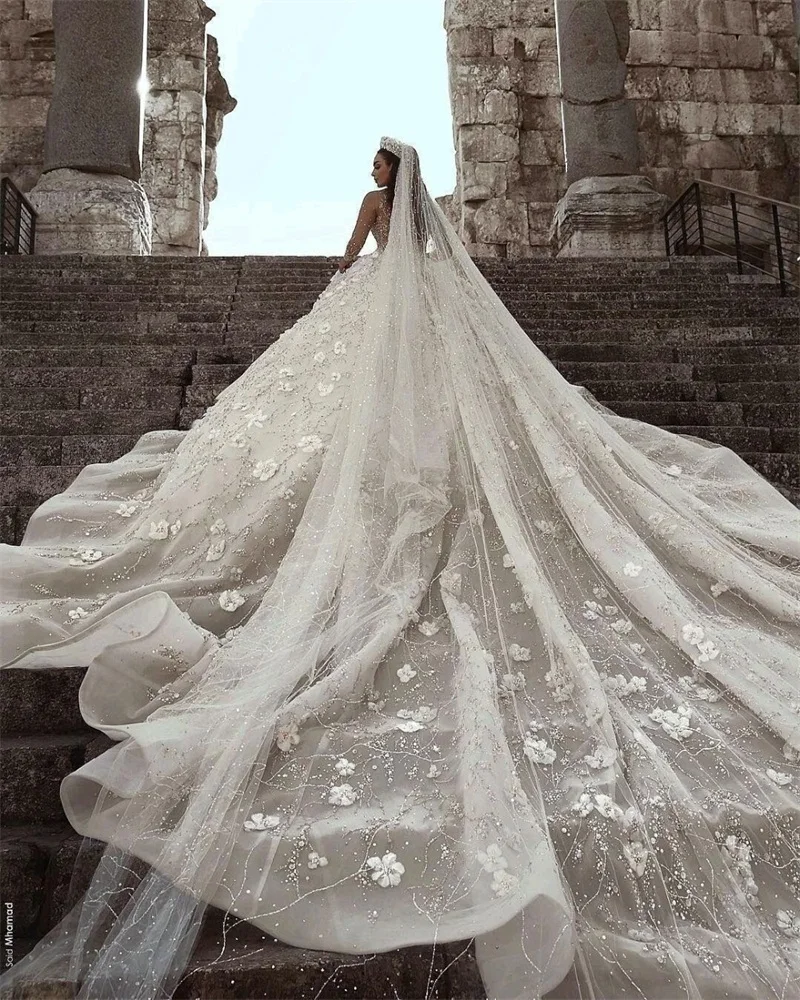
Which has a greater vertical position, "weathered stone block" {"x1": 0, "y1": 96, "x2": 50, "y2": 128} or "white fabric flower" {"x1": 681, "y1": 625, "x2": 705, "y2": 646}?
"weathered stone block" {"x1": 0, "y1": 96, "x2": 50, "y2": 128}

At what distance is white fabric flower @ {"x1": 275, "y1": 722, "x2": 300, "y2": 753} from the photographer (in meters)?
1.71

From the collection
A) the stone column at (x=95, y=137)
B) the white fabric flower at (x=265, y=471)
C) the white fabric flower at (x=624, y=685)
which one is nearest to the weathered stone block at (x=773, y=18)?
the stone column at (x=95, y=137)

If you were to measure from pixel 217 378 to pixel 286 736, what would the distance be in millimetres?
3089

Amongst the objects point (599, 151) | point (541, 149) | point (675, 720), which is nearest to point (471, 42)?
point (541, 149)

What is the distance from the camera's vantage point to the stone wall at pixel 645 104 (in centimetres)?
1123

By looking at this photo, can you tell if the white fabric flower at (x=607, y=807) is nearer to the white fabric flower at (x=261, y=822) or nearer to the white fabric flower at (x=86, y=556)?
the white fabric flower at (x=261, y=822)

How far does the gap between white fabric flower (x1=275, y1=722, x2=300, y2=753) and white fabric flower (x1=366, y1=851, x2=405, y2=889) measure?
1.08 ft

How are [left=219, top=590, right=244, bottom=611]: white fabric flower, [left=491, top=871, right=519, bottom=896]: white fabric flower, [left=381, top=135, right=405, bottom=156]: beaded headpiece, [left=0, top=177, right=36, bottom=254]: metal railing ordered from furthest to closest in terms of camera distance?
[left=0, top=177, right=36, bottom=254]: metal railing, [left=381, top=135, right=405, bottom=156]: beaded headpiece, [left=219, top=590, right=244, bottom=611]: white fabric flower, [left=491, top=871, right=519, bottom=896]: white fabric flower

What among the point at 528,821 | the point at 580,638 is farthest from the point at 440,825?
the point at 580,638

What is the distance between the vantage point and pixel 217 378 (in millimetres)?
4477

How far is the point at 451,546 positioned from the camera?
251cm

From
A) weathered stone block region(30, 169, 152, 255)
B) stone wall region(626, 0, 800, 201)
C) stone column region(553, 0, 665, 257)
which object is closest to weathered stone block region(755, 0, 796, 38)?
stone wall region(626, 0, 800, 201)

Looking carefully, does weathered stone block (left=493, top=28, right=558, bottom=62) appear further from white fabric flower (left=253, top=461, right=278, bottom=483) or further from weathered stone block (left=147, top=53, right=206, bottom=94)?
white fabric flower (left=253, top=461, right=278, bottom=483)

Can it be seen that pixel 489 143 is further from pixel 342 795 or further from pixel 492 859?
pixel 492 859
